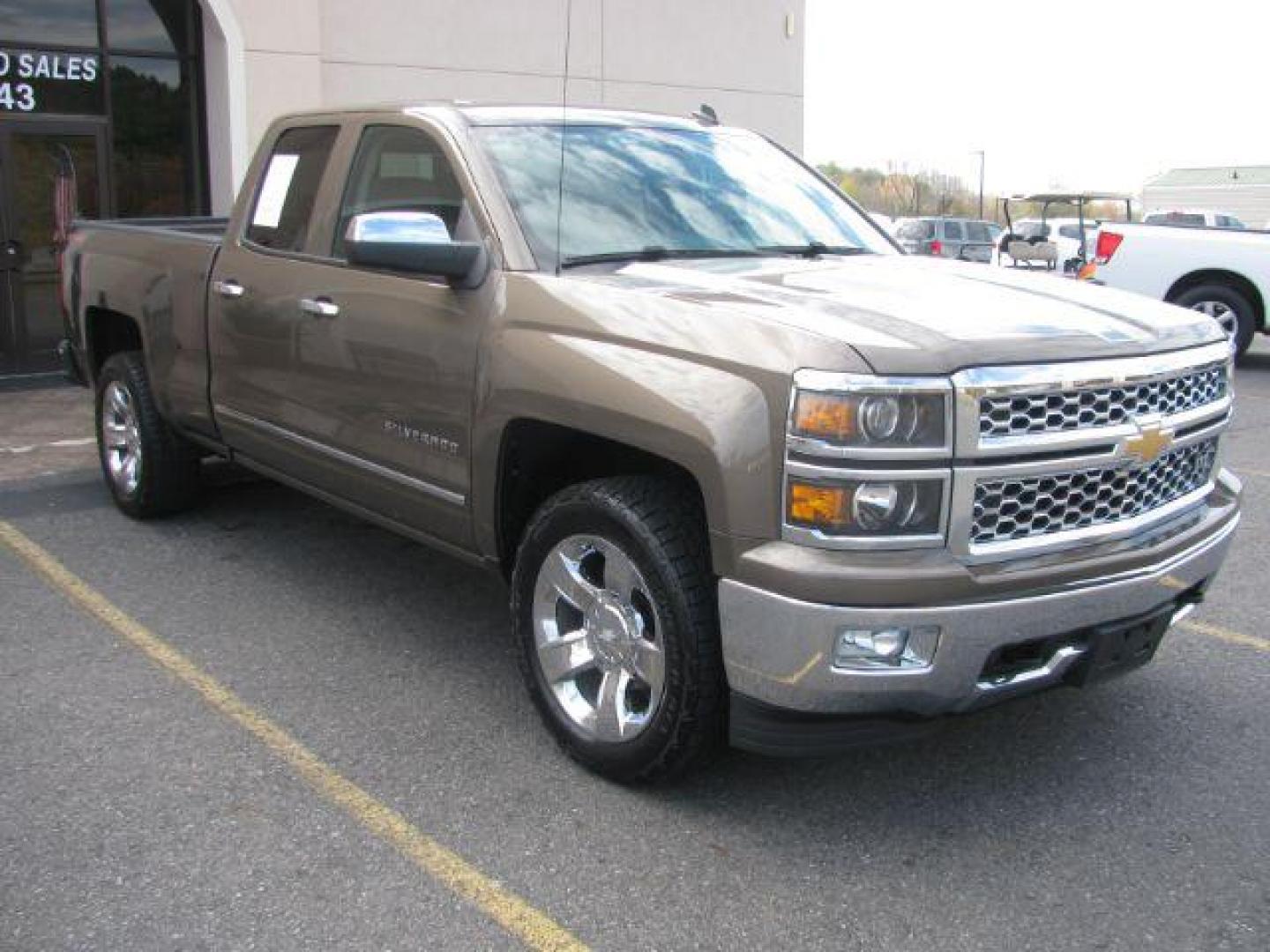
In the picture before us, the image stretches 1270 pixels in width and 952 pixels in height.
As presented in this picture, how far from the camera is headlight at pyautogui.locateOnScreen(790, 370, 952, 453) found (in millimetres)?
2994

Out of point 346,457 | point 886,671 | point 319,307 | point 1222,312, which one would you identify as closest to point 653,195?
point 319,307

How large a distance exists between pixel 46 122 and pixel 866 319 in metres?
10.9

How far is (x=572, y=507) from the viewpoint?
3.65 metres

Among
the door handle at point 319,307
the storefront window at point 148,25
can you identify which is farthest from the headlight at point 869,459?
the storefront window at point 148,25

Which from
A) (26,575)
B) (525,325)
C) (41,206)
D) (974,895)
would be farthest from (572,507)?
(41,206)

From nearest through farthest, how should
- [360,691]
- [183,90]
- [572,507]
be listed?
[572,507], [360,691], [183,90]

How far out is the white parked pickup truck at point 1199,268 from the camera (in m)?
12.9

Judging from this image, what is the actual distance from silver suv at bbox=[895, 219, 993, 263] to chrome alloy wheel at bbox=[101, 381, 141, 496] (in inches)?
841

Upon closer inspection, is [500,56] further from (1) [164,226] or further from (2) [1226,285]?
(2) [1226,285]

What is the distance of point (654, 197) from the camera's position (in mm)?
4434

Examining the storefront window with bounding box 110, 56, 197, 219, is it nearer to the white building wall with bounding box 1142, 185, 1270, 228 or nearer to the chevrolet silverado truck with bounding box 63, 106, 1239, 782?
the chevrolet silverado truck with bounding box 63, 106, 1239, 782

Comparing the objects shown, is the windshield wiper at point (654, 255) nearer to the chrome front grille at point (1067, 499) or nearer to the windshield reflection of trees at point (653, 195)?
the windshield reflection of trees at point (653, 195)

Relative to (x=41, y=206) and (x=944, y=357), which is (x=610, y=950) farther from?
(x=41, y=206)

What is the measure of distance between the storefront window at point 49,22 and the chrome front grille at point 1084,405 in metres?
11.4
